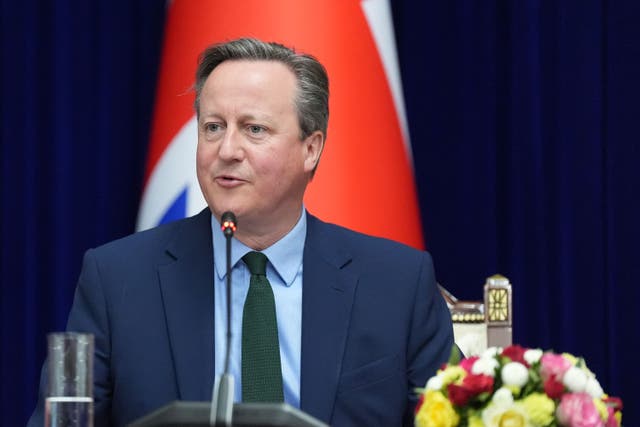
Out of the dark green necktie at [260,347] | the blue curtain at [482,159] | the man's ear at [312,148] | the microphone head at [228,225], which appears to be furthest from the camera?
the blue curtain at [482,159]

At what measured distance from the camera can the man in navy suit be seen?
221 centimetres

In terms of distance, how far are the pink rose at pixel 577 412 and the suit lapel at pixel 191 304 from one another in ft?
2.60

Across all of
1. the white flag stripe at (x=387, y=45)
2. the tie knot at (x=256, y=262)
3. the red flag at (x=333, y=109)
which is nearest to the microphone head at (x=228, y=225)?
the tie knot at (x=256, y=262)

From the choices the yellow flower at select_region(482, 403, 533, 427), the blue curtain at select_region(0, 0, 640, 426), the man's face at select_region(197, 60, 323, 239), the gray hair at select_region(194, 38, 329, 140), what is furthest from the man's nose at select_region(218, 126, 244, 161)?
the blue curtain at select_region(0, 0, 640, 426)

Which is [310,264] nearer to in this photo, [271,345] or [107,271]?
[271,345]

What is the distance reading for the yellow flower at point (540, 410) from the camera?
162 cm

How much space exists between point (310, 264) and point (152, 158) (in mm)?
1360

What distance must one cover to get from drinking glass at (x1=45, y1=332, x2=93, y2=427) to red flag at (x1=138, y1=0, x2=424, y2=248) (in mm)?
1890

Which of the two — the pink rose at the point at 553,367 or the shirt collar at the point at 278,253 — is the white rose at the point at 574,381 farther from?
the shirt collar at the point at 278,253

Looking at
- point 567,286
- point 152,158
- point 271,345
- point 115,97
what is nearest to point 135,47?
point 115,97

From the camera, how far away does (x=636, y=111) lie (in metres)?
3.82

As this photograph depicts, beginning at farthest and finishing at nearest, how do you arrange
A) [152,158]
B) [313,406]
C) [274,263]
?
[152,158] → [274,263] → [313,406]

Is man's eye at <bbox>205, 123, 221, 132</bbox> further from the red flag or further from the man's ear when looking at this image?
the red flag

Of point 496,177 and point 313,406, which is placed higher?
point 496,177
